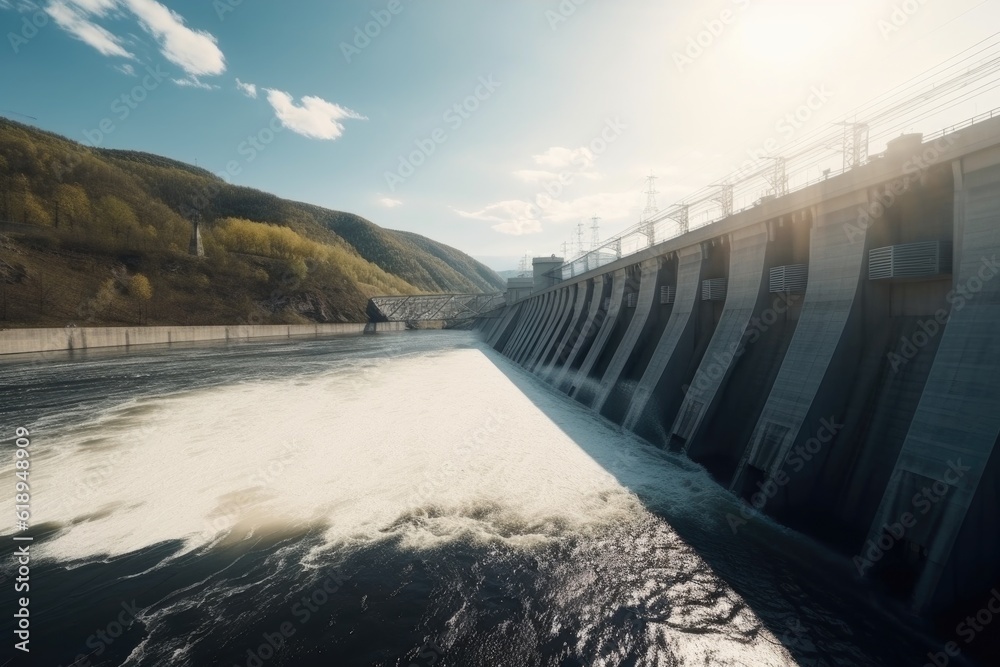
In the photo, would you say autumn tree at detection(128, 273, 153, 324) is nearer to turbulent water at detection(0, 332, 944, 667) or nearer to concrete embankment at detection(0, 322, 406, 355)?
concrete embankment at detection(0, 322, 406, 355)

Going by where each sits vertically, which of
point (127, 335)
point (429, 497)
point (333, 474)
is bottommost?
point (127, 335)

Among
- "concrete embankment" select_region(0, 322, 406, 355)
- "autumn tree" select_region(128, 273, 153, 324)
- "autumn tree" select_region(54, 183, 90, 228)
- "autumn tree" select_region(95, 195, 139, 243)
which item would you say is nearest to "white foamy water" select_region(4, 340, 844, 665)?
"concrete embankment" select_region(0, 322, 406, 355)

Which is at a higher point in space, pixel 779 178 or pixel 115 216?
pixel 115 216

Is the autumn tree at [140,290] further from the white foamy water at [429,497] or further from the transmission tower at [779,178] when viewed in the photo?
the transmission tower at [779,178]

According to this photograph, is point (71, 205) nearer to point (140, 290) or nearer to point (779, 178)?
point (140, 290)

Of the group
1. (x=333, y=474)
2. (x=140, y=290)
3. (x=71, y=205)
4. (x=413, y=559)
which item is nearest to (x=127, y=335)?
(x=140, y=290)
